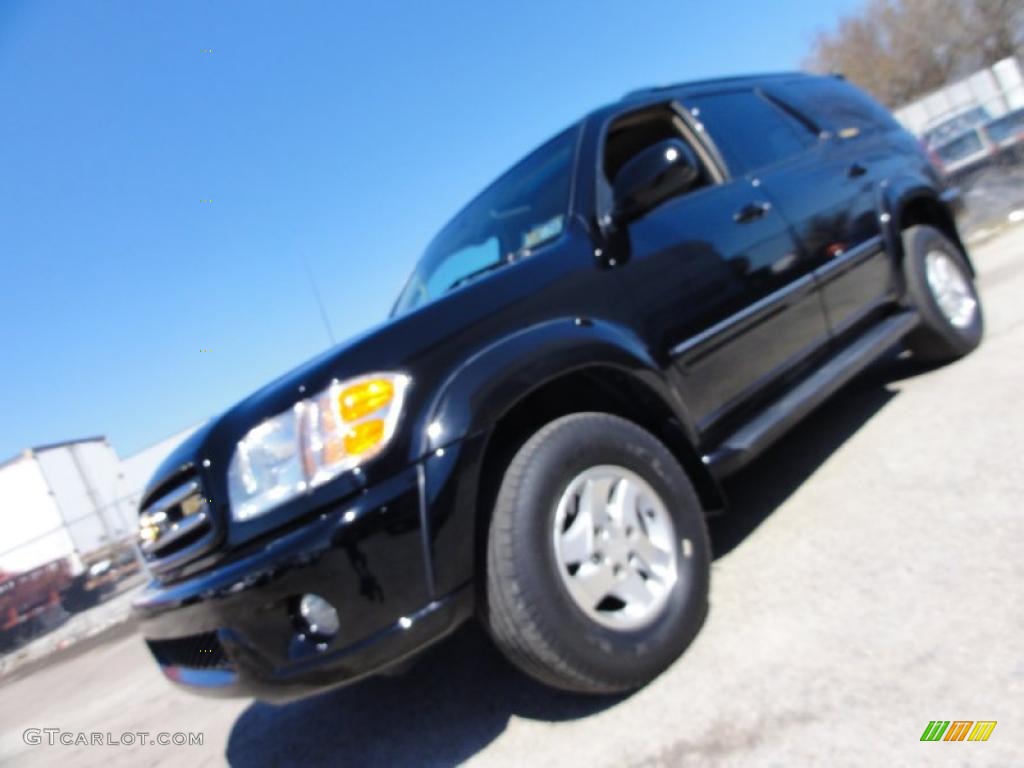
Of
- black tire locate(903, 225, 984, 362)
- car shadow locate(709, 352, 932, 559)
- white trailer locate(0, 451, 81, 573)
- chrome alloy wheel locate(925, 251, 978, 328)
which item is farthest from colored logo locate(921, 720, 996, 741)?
white trailer locate(0, 451, 81, 573)

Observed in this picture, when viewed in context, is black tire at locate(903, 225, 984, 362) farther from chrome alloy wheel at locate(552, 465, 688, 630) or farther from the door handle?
chrome alloy wheel at locate(552, 465, 688, 630)

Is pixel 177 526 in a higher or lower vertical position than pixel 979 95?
lower

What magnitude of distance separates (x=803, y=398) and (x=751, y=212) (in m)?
0.85

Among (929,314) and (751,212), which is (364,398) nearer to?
(751,212)

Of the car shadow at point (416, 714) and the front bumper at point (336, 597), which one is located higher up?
the front bumper at point (336, 597)

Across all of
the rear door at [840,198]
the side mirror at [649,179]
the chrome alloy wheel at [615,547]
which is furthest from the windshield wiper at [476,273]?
the rear door at [840,198]

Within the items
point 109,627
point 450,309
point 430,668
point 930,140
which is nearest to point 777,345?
point 450,309

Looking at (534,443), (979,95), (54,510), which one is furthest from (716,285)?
(979,95)

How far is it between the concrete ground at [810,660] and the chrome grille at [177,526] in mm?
958

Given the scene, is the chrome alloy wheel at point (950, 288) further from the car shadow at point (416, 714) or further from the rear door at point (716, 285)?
the car shadow at point (416, 714)

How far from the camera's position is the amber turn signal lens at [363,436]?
1.88 meters

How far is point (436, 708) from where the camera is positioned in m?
2.56

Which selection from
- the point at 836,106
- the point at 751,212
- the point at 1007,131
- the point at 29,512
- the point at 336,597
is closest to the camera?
the point at 336,597

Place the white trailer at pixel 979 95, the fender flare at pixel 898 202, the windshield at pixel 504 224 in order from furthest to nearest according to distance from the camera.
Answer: the white trailer at pixel 979 95 → the fender flare at pixel 898 202 → the windshield at pixel 504 224
